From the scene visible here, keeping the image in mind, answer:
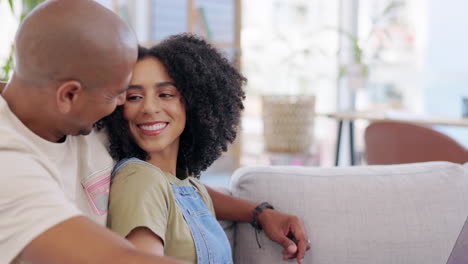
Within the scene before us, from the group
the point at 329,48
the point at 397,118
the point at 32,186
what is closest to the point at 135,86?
the point at 32,186

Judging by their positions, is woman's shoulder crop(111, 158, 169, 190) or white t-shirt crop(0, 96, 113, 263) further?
woman's shoulder crop(111, 158, 169, 190)

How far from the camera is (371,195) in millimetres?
1562

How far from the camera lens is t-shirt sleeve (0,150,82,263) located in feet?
2.61

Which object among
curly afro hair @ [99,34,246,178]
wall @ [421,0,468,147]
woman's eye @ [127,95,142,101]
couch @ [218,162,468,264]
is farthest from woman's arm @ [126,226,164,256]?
wall @ [421,0,468,147]

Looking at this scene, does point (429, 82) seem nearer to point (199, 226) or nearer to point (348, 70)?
point (348, 70)

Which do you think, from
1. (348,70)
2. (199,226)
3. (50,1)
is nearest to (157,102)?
(199,226)

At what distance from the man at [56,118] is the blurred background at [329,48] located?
319cm

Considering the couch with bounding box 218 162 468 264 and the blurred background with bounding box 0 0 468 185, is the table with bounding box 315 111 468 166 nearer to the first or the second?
the blurred background with bounding box 0 0 468 185

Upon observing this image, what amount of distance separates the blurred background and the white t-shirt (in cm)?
309

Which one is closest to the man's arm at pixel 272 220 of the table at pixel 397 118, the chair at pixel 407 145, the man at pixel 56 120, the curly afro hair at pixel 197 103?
the curly afro hair at pixel 197 103

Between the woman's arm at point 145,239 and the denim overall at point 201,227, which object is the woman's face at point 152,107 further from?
the woman's arm at point 145,239

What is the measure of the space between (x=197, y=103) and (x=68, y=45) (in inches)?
20.6

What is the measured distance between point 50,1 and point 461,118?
9.33ft

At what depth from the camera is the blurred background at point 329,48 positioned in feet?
14.3
